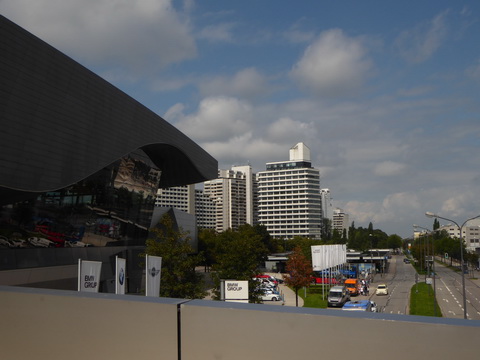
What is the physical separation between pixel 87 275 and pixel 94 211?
22.6m

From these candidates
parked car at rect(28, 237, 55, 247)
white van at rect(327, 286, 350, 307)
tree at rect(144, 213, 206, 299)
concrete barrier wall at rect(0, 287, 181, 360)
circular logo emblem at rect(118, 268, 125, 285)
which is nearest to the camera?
concrete barrier wall at rect(0, 287, 181, 360)

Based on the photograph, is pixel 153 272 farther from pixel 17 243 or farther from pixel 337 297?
pixel 337 297

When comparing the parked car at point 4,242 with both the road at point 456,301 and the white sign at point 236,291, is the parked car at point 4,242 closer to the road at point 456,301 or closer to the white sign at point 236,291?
the white sign at point 236,291

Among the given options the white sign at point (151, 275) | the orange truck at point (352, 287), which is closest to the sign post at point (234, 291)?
the white sign at point (151, 275)

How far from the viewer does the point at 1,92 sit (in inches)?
951

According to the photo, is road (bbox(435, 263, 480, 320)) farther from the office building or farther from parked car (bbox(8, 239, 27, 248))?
parked car (bbox(8, 239, 27, 248))

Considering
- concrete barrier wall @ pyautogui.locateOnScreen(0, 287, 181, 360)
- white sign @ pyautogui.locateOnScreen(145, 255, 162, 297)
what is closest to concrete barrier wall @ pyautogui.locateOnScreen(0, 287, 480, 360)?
concrete barrier wall @ pyautogui.locateOnScreen(0, 287, 181, 360)

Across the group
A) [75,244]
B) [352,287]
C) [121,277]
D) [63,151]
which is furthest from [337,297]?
[121,277]

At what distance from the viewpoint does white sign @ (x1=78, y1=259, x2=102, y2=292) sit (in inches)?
584

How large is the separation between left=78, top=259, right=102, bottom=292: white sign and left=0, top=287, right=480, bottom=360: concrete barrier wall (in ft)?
33.8

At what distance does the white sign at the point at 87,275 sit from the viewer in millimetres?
14834

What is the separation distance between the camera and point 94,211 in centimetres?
3697

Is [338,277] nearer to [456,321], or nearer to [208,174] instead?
[208,174]

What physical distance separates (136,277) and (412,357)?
42.1m
